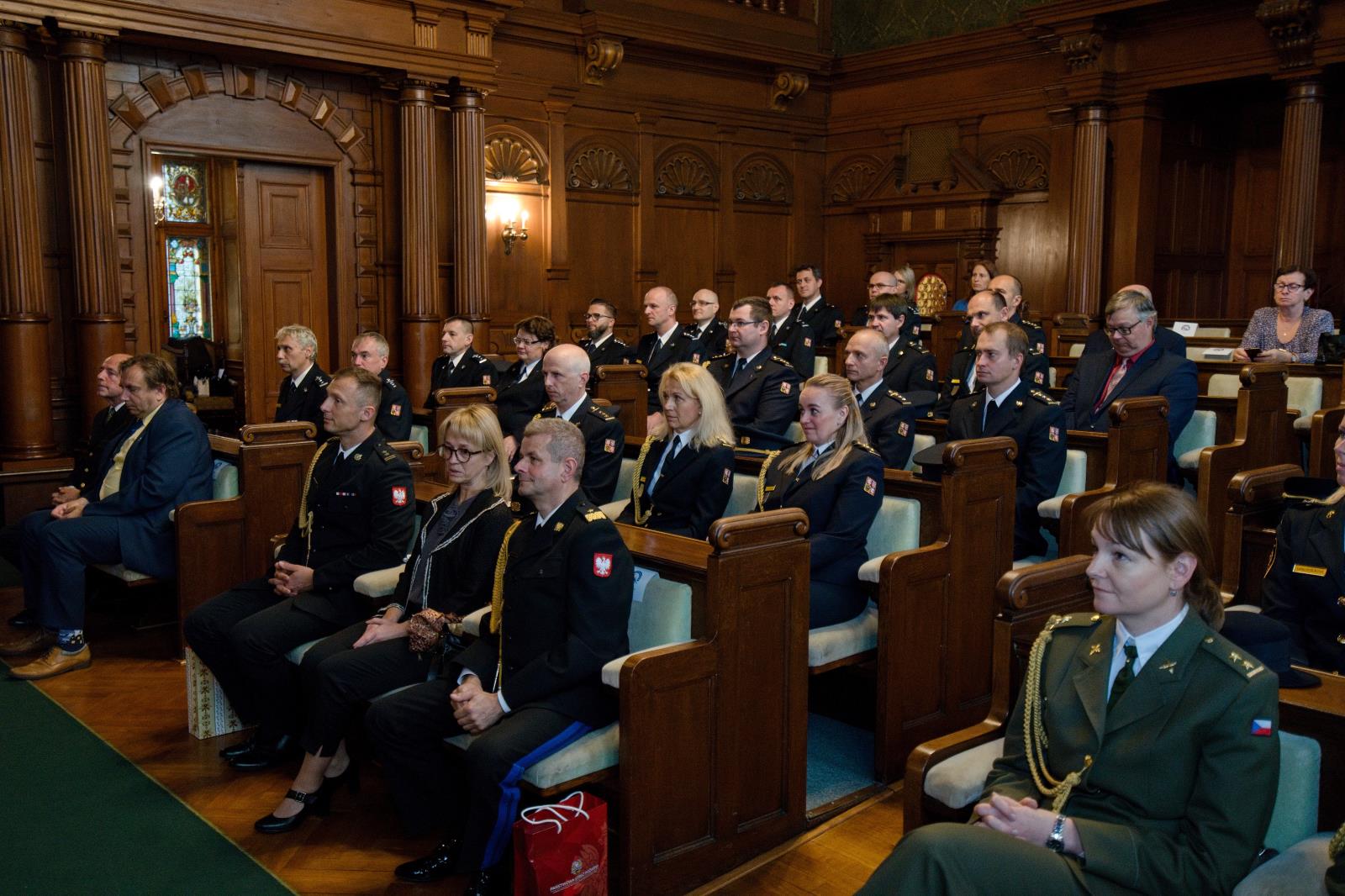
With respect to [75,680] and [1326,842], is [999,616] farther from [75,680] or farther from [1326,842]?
[75,680]

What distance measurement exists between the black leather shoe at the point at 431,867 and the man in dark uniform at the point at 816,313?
548cm

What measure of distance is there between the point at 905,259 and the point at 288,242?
5.15 metres

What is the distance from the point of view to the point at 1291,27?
7477 millimetres

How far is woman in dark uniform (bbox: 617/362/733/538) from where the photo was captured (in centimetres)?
383

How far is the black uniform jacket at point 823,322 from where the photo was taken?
7984mm

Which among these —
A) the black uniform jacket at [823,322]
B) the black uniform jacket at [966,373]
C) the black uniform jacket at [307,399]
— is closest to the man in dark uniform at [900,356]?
the black uniform jacket at [966,373]

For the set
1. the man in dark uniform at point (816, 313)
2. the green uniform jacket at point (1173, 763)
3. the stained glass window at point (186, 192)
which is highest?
the stained glass window at point (186, 192)

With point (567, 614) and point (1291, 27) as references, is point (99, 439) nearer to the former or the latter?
point (567, 614)

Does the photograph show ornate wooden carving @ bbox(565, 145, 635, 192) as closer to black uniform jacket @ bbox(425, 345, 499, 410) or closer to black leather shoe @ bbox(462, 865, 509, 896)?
black uniform jacket @ bbox(425, 345, 499, 410)

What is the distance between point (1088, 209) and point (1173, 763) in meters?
7.54

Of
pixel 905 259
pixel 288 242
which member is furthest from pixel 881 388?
pixel 905 259

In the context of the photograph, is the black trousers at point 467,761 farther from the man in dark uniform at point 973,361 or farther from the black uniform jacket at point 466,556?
the man in dark uniform at point 973,361

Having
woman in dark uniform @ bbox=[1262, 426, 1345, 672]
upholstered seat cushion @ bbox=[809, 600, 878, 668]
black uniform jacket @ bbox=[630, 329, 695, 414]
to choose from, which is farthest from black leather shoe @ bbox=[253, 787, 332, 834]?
black uniform jacket @ bbox=[630, 329, 695, 414]

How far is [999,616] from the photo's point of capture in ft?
7.97
